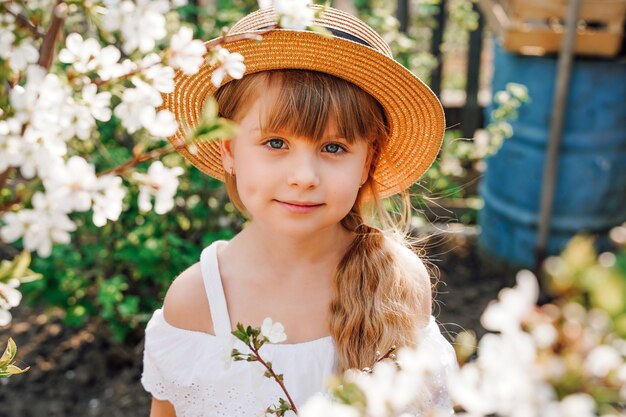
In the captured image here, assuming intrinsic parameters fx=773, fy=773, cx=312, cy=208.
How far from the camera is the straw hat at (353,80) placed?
1447mm

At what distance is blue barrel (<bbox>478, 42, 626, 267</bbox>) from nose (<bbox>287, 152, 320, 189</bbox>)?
2.33 m

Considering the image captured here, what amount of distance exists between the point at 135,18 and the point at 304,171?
2.46ft

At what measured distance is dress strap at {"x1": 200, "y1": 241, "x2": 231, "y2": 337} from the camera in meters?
1.68

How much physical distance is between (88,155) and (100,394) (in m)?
0.86

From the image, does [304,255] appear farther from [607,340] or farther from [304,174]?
[607,340]

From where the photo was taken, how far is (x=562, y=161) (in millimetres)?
3545

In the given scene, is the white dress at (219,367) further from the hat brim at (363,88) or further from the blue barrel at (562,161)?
the blue barrel at (562,161)

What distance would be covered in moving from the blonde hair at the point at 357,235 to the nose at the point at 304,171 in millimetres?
47

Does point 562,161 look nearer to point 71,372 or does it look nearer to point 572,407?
point 71,372

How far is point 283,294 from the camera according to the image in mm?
1703

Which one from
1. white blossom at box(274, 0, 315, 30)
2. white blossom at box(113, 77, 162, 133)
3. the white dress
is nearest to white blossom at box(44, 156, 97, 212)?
white blossom at box(113, 77, 162, 133)

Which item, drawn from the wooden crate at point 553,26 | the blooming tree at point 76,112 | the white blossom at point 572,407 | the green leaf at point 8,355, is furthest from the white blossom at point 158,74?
the wooden crate at point 553,26

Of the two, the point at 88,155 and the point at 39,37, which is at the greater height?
the point at 39,37

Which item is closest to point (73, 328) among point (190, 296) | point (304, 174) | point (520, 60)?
point (190, 296)
